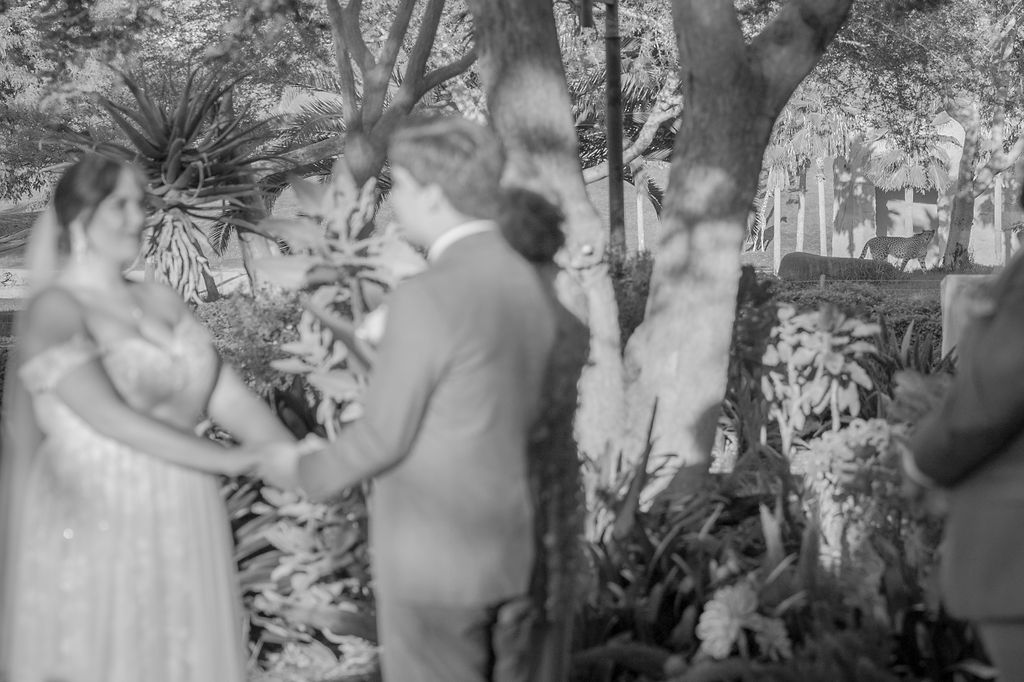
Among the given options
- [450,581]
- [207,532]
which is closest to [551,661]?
[450,581]

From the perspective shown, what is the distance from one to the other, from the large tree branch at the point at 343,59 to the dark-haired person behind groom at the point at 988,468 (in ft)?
43.1

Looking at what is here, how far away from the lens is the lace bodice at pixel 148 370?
274 cm

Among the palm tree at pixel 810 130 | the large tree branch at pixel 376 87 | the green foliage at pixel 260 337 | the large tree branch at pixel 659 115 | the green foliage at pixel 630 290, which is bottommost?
the green foliage at pixel 260 337

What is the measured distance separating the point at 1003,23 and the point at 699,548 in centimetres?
1938

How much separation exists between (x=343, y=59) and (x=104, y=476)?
43.2 feet

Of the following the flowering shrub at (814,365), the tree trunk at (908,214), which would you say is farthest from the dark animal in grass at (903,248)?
the flowering shrub at (814,365)

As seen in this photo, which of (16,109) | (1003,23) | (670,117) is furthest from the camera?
(670,117)

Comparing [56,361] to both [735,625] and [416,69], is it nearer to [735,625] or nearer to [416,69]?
[735,625]

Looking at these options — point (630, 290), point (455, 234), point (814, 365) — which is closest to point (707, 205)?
point (814, 365)

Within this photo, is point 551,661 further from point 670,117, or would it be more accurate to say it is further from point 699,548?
point 670,117

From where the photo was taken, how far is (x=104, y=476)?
284 centimetres

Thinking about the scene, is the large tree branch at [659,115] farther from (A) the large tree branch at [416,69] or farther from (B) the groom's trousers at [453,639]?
(B) the groom's trousers at [453,639]

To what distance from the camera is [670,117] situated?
950 inches

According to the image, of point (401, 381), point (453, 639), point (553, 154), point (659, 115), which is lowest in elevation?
point (453, 639)
